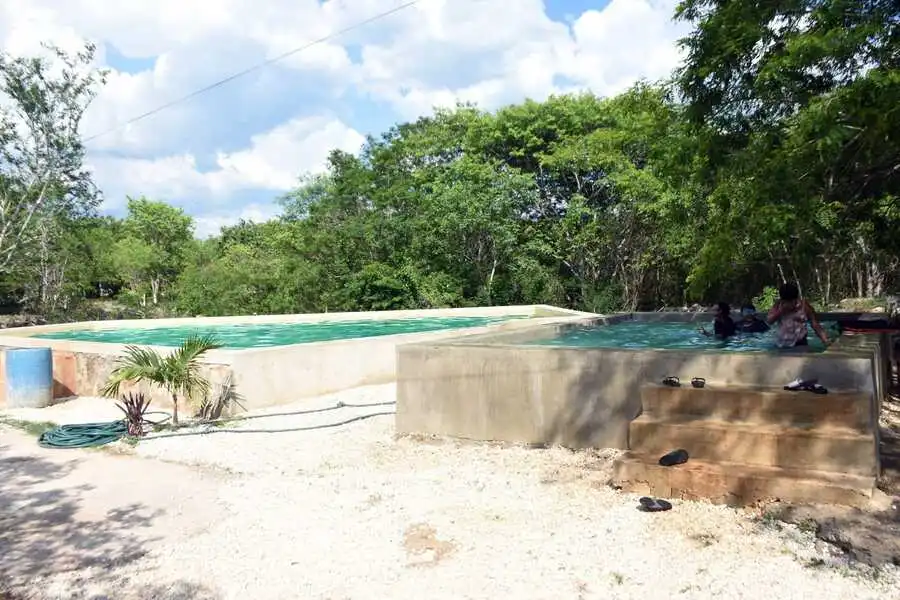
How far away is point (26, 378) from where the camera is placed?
10.7 metres

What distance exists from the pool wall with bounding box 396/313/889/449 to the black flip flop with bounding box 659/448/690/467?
1054 mm

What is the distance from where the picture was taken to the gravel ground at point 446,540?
3.80 meters

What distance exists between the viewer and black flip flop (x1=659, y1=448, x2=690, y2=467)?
5.07 m

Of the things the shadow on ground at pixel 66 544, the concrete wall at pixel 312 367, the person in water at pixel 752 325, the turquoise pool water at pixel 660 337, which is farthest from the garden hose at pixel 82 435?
the person in water at pixel 752 325

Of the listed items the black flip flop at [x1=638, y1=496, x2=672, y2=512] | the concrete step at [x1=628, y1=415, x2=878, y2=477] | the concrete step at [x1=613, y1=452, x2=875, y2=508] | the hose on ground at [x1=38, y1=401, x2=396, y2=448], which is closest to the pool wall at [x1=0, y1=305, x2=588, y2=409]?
the hose on ground at [x1=38, y1=401, x2=396, y2=448]

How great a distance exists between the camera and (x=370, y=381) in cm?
1152

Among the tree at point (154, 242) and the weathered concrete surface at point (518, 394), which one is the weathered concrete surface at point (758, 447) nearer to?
the weathered concrete surface at point (518, 394)

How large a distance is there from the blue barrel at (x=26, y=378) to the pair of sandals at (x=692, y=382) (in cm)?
964

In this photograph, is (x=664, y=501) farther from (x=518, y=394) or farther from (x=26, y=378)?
(x=26, y=378)

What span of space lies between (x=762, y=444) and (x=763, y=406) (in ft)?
1.39

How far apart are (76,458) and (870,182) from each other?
9.92m

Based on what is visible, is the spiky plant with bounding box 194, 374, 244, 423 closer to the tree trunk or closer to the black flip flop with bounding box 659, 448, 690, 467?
the black flip flop with bounding box 659, 448, 690, 467

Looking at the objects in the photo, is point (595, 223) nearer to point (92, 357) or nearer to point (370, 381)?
point (370, 381)

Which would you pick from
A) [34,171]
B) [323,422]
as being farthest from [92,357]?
[34,171]
